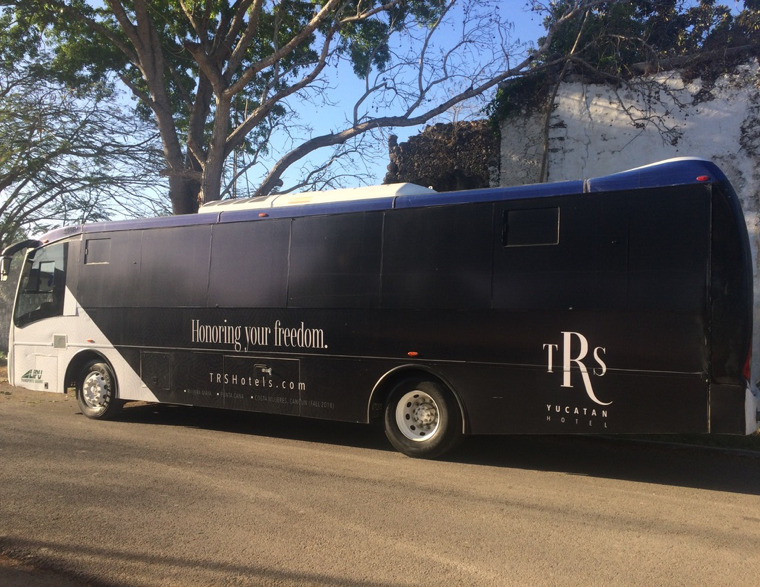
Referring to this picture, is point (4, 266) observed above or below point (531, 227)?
below

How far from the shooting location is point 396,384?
27.0 feet

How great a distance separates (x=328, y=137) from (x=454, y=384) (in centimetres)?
1096

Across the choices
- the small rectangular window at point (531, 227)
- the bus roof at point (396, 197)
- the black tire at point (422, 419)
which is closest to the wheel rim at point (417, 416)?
the black tire at point (422, 419)

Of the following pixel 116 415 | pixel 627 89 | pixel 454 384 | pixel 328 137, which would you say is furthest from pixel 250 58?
pixel 454 384

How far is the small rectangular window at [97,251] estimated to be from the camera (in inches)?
424

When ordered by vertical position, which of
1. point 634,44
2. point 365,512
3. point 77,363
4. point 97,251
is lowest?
point 365,512

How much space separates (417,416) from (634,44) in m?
10.7

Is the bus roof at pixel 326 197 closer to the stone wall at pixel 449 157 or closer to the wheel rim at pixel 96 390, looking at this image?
the wheel rim at pixel 96 390

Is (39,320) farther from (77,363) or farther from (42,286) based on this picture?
(77,363)

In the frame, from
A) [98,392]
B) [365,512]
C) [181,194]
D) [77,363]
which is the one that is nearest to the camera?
[365,512]

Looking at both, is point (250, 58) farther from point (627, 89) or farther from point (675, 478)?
point (675, 478)

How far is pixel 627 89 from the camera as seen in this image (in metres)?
13.7

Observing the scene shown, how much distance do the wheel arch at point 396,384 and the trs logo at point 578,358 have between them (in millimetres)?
1206

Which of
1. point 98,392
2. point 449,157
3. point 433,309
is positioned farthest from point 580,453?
point 449,157
